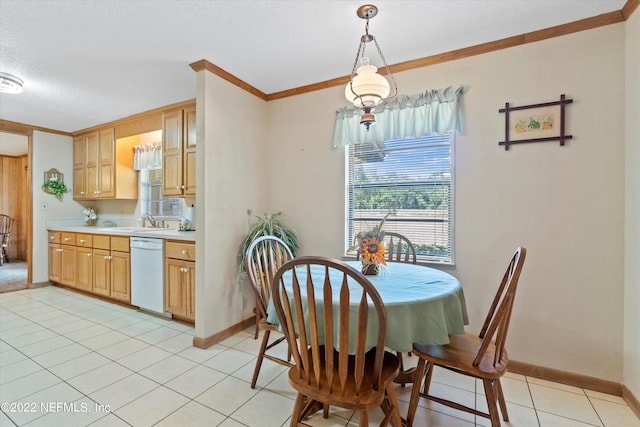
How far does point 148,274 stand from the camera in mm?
3262

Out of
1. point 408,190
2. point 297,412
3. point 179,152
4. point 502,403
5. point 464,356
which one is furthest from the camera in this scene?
point 179,152

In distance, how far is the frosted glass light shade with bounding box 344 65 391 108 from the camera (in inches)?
68.3

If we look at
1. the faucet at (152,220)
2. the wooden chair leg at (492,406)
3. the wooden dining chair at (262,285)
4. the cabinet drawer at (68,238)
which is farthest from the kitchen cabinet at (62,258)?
the wooden chair leg at (492,406)

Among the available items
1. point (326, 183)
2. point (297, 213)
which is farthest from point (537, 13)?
point (297, 213)

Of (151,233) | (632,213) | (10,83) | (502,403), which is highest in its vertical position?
(10,83)

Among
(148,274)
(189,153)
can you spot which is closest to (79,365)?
(148,274)

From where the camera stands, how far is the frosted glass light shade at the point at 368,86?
174 cm

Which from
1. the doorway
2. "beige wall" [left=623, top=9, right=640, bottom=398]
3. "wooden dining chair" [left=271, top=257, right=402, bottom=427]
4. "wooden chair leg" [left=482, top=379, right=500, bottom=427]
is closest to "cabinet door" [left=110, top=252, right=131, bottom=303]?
"wooden dining chair" [left=271, top=257, right=402, bottom=427]

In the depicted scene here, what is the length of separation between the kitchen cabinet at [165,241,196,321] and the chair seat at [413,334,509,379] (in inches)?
87.6

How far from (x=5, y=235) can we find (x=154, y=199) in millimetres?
4768

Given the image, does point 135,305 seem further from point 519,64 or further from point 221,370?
point 519,64

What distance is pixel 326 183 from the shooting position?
3.03 metres

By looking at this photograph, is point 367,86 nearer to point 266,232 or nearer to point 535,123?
point 535,123

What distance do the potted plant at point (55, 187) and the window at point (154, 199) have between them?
1269 mm
